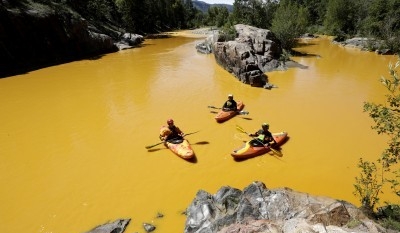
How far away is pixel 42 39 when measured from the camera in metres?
29.7

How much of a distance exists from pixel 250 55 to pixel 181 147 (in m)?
13.3

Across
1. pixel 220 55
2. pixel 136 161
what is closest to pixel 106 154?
pixel 136 161

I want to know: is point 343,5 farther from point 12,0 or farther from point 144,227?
point 144,227

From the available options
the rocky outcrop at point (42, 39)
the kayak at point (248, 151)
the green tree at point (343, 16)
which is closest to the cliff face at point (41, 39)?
the rocky outcrop at point (42, 39)

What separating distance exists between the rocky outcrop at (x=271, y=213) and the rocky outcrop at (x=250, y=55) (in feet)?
44.6

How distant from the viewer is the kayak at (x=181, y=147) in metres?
11.5

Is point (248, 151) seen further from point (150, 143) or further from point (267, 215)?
point (267, 215)

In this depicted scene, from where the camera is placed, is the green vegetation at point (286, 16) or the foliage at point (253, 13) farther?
the foliage at point (253, 13)

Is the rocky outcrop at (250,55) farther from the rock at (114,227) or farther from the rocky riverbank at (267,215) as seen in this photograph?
the rock at (114,227)

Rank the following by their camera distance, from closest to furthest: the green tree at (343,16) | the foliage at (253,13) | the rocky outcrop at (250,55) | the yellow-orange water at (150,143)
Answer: the yellow-orange water at (150,143), the rocky outcrop at (250,55), the foliage at (253,13), the green tree at (343,16)

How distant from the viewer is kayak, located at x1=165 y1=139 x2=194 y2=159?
37.7ft

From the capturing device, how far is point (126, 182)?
10312 mm

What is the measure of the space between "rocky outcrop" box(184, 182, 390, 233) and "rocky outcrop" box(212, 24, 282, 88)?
13.6m

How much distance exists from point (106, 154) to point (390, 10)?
42952mm
